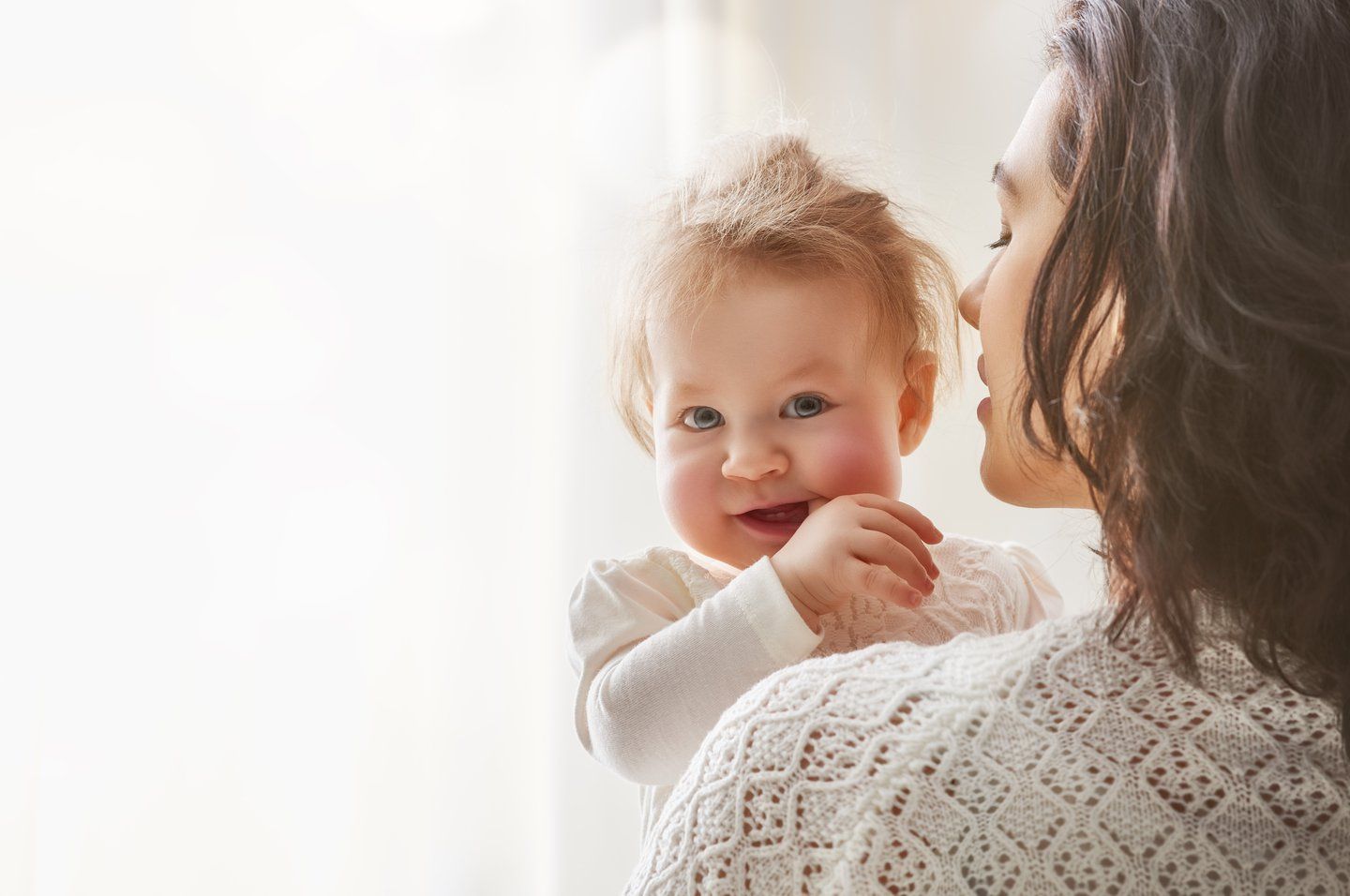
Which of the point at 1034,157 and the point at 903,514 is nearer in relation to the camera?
the point at 1034,157

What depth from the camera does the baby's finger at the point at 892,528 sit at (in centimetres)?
104

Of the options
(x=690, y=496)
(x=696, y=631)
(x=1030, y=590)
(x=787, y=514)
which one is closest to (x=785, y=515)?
(x=787, y=514)

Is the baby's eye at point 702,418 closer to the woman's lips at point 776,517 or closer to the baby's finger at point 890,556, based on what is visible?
the woman's lips at point 776,517

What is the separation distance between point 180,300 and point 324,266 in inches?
8.1

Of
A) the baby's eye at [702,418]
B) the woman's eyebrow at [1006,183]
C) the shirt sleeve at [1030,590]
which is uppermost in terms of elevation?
the woman's eyebrow at [1006,183]

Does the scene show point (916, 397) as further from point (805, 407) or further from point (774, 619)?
point (774, 619)

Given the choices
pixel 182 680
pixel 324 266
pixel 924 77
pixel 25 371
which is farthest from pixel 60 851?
pixel 924 77

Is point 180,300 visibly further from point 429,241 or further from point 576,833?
point 576,833

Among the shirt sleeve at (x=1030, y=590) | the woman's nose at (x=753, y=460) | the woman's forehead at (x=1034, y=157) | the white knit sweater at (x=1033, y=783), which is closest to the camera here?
the white knit sweater at (x=1033, y=783)

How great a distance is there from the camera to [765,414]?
1.14m

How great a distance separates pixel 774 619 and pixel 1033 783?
16.4 inches

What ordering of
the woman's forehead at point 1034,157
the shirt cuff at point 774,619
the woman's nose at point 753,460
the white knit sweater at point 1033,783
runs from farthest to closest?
the woman's nose at point 753,460, the shirt cuff at point 774,619, the woman's forehead at point 1034,157, the white knit sweater at point 1033,783

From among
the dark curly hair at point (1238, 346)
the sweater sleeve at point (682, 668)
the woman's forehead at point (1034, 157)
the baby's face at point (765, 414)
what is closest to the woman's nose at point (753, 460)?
the baby's face at point (765, 414)

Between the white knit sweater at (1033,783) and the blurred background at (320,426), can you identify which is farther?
the blurred background at (320,426)
